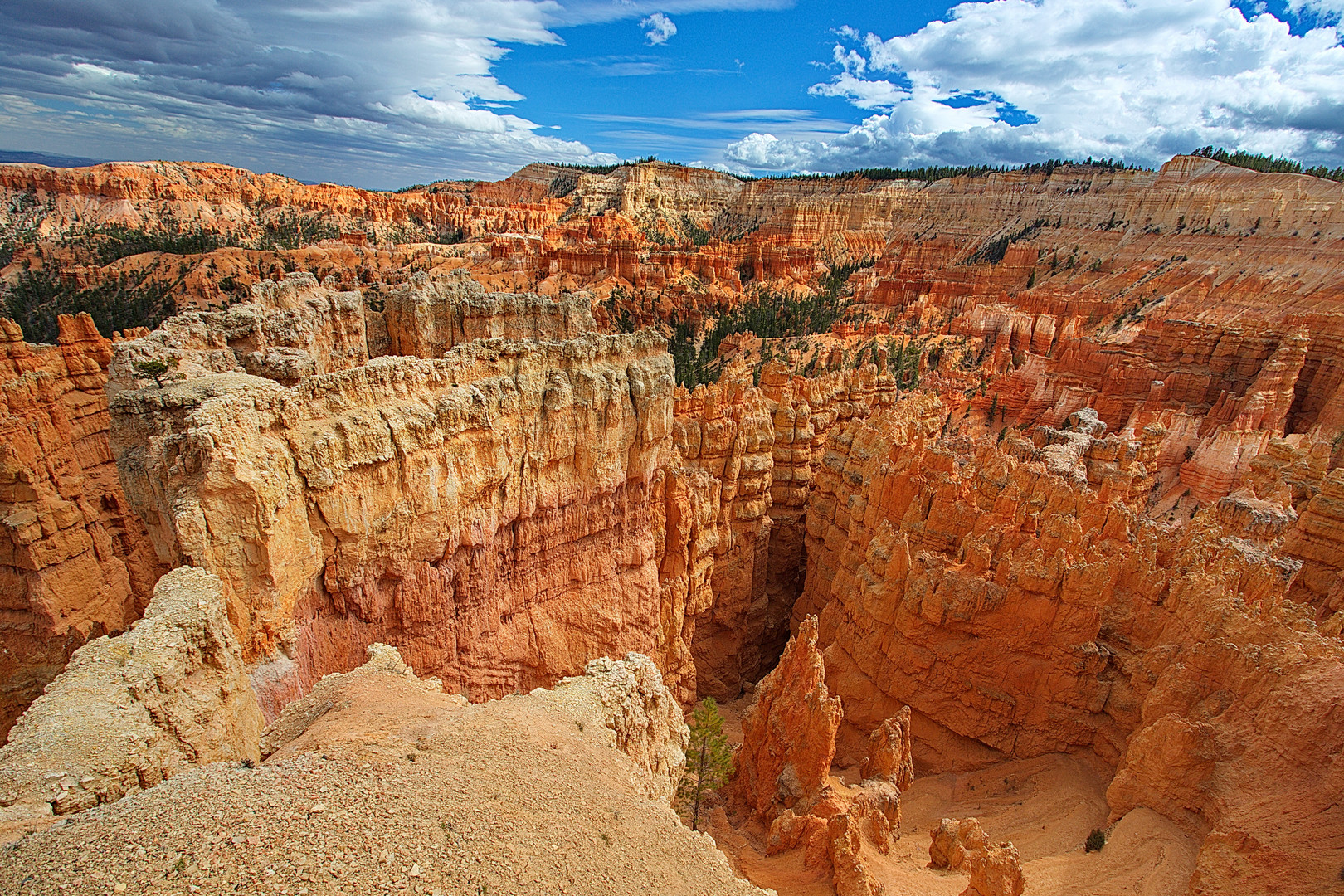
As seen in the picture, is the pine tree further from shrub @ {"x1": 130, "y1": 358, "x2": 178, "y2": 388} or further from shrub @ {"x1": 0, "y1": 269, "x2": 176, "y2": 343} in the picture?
shrub @ {"x1": 0, "y1": 269, "x2": 176, "y2": 343}

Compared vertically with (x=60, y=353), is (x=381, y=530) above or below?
below

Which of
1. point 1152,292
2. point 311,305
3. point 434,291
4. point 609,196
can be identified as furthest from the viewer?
point 609,196

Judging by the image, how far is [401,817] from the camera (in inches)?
250

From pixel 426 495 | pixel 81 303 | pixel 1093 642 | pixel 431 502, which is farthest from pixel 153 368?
pixel 81 303

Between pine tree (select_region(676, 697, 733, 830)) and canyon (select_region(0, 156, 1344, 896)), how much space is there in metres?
0.79

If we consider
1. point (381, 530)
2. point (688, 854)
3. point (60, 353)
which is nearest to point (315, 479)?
point (381, 530)

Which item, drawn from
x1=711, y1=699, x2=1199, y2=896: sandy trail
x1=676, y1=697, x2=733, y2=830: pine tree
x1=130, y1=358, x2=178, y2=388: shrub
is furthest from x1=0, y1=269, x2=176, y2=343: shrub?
x1=711, y1=699, x2=1199, y2=896: sandy trail

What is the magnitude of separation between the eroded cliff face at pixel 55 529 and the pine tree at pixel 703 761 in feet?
37.0

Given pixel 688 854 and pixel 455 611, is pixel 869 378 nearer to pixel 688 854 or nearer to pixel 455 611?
pixel 455 611

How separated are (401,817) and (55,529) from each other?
15.7m

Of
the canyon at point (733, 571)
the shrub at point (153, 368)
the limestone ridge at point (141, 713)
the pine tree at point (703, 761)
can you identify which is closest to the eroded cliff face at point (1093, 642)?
the canyon at point (733, 571)

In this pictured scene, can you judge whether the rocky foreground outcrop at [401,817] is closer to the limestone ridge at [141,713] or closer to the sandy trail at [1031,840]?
the limestone ridge at [141,713]

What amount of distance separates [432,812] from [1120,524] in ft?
57.6

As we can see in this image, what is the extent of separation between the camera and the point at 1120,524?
1627 cm
